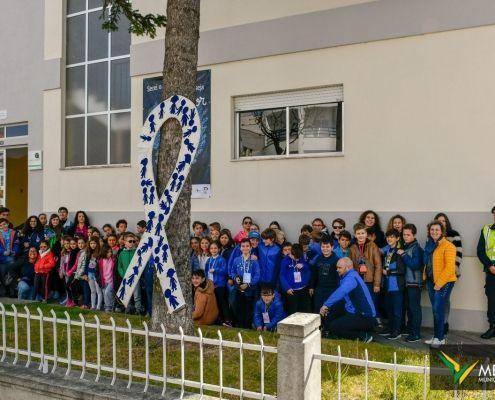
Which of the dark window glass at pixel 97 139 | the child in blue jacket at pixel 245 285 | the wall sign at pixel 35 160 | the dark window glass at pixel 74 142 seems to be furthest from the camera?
the wall sign at pixel 35 160

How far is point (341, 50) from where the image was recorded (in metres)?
8.79

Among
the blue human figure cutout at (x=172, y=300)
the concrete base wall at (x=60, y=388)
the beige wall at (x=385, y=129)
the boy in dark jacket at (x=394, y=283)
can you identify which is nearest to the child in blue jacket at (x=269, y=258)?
the beige wall at (x=385, y=129)

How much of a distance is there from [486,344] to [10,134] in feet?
39.0

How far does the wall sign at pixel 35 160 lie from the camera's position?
40.9 ft

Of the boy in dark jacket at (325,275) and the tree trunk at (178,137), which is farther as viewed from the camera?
the boy in dark jacket at (325,275)

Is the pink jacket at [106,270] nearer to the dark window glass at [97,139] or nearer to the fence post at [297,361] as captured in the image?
the dark window glass at [97,139]

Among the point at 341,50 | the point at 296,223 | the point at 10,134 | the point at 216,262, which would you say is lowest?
the point at 216,262

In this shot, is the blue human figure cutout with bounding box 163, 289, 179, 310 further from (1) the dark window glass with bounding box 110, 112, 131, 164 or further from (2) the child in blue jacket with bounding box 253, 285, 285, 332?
(1) the dark window glass with bounding box 110, 112, 131, 164

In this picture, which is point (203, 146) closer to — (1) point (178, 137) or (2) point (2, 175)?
(1) point (178, 137)

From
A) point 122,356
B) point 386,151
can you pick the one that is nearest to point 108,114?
point 386,151

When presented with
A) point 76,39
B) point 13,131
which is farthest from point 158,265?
point 13,131

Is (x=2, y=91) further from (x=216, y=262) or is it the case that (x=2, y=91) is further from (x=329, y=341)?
(x=329, y=341)

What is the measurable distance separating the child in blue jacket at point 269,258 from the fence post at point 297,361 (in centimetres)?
416

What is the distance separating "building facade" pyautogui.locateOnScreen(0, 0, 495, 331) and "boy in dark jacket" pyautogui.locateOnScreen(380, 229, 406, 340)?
3.15 feet
